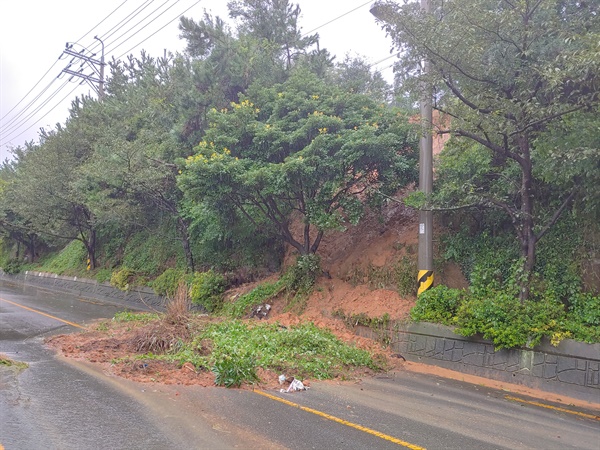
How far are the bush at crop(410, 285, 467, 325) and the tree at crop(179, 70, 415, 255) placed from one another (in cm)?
312

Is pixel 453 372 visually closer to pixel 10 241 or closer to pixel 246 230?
pixel 246 230

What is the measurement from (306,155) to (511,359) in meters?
6.45

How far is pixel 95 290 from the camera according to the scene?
26.6 m

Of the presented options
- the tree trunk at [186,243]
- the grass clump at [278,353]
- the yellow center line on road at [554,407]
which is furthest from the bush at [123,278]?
the yellow center line on road at [554,407]

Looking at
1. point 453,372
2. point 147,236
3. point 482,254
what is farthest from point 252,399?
point 147,236

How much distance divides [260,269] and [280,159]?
15.4ft

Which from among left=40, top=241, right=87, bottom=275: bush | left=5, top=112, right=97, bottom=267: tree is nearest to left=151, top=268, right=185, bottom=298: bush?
left=5, top=112, right=97, bottom=267: tree

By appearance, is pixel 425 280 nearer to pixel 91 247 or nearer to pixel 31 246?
pixel 91 247

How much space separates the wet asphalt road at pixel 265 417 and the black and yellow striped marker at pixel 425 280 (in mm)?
2753

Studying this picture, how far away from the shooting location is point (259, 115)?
14898 millimetres

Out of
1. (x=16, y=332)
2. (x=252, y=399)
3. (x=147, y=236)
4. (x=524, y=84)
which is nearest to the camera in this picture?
(x=252, y=399)

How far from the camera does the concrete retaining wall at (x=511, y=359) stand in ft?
26.2

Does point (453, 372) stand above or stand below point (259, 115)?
below

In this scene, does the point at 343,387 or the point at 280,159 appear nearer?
the point at 343,387
